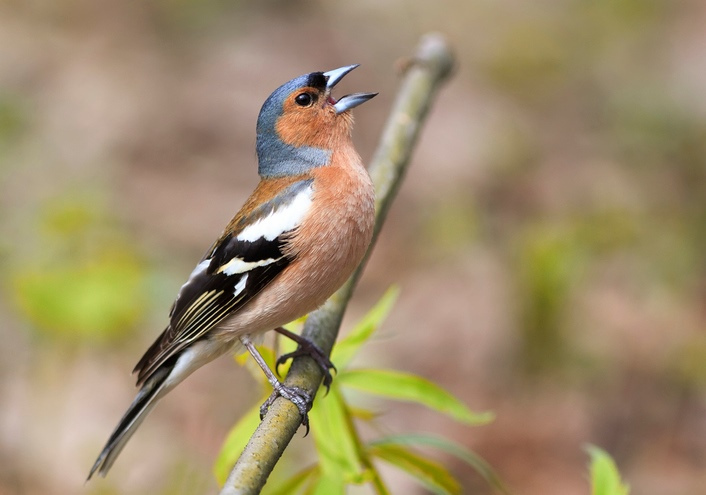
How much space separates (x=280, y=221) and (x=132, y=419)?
87 centimetres

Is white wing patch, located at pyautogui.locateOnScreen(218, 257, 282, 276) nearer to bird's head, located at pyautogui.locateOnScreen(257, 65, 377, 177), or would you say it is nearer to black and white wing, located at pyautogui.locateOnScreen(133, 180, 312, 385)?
black and white wing, located at pyautogui.locateOnScreen(133, 180, 312, 385)

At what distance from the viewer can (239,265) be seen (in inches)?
129

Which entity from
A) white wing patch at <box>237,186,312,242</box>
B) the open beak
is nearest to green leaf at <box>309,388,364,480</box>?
white wing patch at <box>237,186,312,242</box>

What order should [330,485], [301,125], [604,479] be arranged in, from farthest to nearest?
[301,125], [330,485], [604,479]

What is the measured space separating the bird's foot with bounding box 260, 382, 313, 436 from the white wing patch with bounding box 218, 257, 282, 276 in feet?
2.05

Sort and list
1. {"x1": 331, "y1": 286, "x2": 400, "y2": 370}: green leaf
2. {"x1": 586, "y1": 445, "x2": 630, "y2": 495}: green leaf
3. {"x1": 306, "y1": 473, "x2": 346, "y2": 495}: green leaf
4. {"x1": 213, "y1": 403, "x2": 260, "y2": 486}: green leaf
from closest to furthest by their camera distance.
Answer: {"x1": 586, "y1": 445, "x2": 630, "y2": 495}: green leaf
{"x1": 306, "y1": 473, "x2": 346, "y2": 495}: green leaf
{"x1": 213, "y1": 403, "x2": 260, "y2": 486}: green leaf
{"x1": 331, "y1": 286, "x2": 400, "y2": 370}: green leaf

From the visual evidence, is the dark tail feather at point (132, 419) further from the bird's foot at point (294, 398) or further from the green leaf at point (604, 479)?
the green leaf at point (604, 479)

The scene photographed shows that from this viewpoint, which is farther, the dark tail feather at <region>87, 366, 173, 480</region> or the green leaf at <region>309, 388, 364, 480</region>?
the dark tail feather at <region>87, 366, 173, 480</region>

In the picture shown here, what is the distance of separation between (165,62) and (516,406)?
16.4 ft

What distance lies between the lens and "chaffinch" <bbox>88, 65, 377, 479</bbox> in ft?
10.1

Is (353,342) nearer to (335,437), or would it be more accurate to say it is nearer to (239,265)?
(335,437)

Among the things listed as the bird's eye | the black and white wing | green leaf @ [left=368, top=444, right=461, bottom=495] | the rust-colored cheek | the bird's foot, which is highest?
the bird's eye

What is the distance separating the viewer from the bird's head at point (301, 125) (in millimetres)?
3418

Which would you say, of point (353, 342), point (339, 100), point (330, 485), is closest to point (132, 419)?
point (353, 342)
